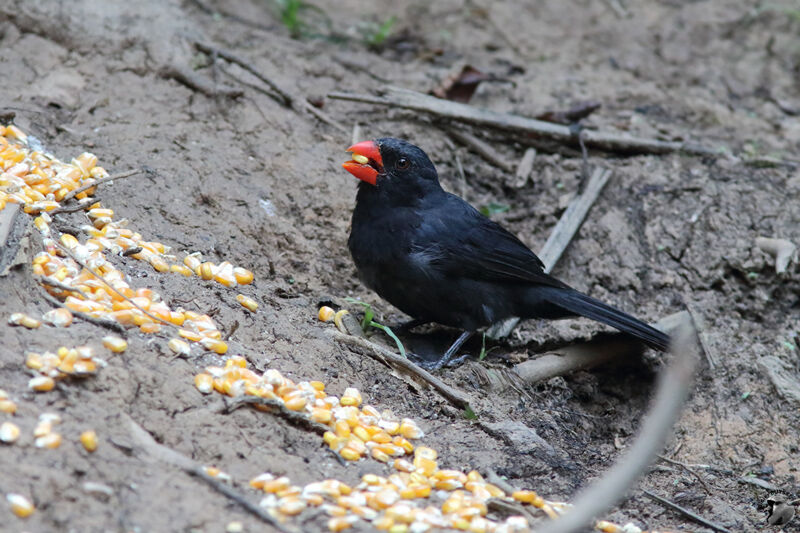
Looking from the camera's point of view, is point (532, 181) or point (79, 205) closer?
point (79, 205)

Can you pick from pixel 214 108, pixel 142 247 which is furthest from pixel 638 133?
pixel 142 247

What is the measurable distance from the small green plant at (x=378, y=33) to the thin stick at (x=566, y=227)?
217cm

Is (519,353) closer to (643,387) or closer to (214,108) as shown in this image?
(643,387)

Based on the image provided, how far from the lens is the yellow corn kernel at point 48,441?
108 inches

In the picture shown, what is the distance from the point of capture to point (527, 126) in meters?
6.44

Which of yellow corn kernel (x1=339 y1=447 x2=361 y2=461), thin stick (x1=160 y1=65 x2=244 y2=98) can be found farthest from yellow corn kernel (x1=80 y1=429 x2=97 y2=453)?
thin stick (x1=160 y1=65 x2=244 y2=98)

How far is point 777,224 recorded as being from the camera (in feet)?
19.0

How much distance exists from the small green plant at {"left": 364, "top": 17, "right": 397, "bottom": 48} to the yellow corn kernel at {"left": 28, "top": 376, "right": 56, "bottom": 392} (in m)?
4.79

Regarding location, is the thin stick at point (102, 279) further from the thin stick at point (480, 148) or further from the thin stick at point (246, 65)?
the thin stick at point (480, 148)

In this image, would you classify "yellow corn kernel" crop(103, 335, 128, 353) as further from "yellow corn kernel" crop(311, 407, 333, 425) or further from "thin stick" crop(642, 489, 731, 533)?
"thin stick" crop(642, 489, 731, 533)

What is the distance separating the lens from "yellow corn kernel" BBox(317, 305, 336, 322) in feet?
A: 14.9

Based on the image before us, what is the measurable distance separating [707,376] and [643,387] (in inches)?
15.0

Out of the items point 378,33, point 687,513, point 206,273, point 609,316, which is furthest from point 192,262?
point 378,33

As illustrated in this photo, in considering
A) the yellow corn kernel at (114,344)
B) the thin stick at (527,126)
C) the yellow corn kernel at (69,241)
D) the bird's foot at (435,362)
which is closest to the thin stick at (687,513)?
the bird's foot at (435,362)
